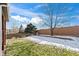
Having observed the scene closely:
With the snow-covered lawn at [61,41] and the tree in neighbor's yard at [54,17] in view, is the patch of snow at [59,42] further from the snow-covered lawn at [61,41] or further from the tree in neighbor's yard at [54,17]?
the tree in neighbor's yard at [54,17]

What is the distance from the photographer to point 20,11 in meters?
1.98

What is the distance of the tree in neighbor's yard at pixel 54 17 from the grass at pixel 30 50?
0.72 feet

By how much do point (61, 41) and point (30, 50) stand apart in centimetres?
38

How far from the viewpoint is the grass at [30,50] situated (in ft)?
6.43

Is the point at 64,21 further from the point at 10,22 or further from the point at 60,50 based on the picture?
the point at 10,22

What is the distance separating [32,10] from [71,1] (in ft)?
1.53

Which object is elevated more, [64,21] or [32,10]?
[32,10]

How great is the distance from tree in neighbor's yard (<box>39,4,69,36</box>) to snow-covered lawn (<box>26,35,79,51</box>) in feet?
0.33

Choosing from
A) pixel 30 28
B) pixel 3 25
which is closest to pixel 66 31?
pixel 30 28

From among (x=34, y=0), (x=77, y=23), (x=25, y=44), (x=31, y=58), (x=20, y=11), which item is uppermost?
(x=34, y=0)

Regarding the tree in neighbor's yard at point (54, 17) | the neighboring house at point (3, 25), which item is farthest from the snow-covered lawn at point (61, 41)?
the neighboring house at point (3, 25)

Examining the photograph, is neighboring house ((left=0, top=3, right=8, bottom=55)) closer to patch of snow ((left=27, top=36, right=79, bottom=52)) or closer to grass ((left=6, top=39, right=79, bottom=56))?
grass ((left=6, top=39, right=79, bottom=56))

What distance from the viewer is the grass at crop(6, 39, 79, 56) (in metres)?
1.96

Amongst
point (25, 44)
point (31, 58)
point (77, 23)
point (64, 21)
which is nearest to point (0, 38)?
point (25, 44)
